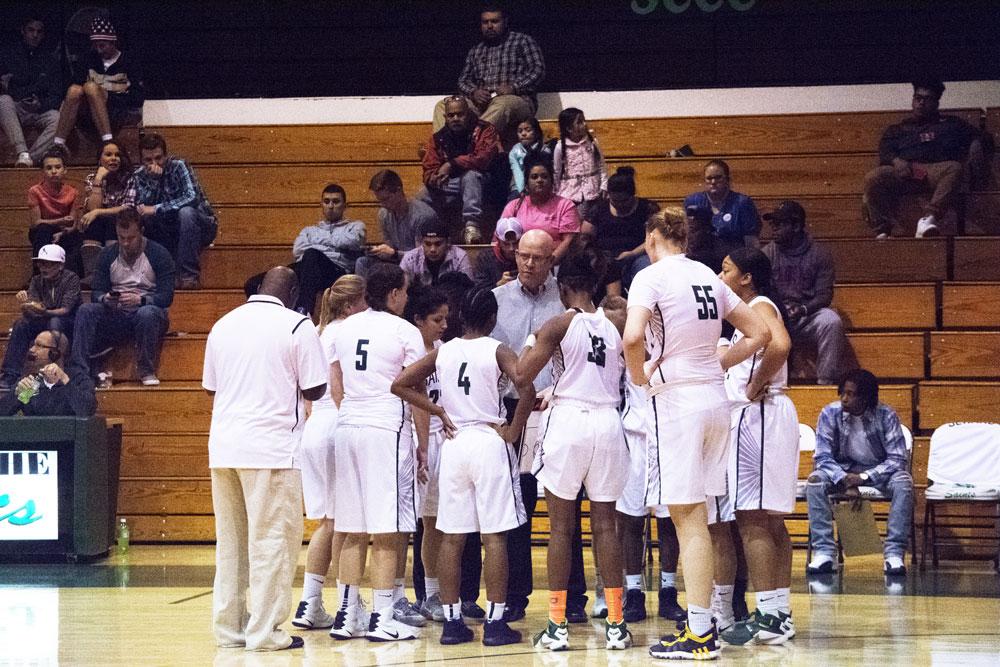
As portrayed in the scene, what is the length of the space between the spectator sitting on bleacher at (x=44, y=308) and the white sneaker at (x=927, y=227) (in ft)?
23.7

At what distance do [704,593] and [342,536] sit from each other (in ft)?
6.43

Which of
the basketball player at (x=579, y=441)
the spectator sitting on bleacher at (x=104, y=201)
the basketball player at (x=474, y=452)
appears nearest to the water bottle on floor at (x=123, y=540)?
the spectator sitting on bleacher at (x=104, y=201)

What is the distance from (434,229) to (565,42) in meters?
4.78

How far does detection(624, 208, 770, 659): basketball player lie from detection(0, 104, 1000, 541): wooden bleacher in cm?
457

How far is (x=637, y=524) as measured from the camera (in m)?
7.96

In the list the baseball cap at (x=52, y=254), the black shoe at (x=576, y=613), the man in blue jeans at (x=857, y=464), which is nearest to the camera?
the black shoe at (x=576, y=613)

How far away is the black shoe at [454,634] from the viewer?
689 centimetres

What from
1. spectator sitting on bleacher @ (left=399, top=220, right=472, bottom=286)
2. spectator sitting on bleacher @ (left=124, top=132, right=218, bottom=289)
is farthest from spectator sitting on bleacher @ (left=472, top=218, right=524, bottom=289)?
spectator sitting on bleacher @ (left=124, top=132, right=218, bottom=289)

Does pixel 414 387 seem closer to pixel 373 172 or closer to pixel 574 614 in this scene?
pixel 574 614

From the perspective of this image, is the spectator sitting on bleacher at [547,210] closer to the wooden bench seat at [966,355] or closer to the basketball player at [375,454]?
the wooden bench seat at [966,355]

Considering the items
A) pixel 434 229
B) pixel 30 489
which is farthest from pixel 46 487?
pixel 434 229

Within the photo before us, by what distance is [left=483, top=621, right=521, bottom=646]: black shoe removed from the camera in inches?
268

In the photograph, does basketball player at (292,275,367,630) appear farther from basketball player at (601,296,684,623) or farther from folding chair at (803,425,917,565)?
folding chair at (803,425,917,565)

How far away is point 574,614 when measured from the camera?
25.0 feet
